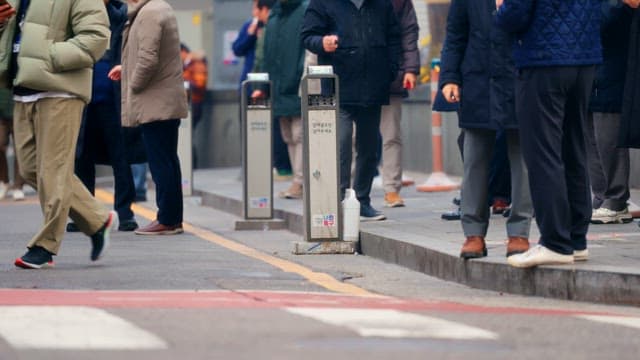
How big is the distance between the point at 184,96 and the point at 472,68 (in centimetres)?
380

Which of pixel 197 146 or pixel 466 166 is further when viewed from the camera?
pixel 197 146

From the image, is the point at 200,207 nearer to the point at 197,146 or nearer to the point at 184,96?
the point at 184,96

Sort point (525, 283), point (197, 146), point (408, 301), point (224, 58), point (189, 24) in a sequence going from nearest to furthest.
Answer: point (408, 301)
point (525, 283)
point (197, 146)
point (224, 58)
point (189, 24)

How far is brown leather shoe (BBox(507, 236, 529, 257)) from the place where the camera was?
32.2 feet

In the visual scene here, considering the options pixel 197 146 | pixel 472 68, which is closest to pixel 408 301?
pixel 472 68

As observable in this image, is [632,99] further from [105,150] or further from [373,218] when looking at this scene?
[105,150]

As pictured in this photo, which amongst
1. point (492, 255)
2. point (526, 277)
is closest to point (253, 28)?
point (492, 255)

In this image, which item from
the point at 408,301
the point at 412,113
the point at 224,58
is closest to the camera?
the point at 408,301

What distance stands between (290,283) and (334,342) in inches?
105

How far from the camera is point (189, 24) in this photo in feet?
105

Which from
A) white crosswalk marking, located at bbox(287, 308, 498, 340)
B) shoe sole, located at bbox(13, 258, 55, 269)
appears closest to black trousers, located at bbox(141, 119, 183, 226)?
shoe sole, located at bbox(13, 258, 55, 269)

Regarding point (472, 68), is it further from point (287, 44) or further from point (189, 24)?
point (189, 24)

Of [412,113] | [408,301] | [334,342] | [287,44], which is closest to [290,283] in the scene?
[408,301]

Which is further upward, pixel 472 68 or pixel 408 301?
pixel 472 68
